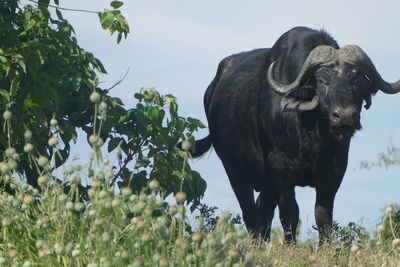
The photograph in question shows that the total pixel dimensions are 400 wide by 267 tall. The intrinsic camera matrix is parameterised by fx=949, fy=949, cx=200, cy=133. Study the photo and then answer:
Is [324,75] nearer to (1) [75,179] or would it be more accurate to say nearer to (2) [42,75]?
(2) [42,75]

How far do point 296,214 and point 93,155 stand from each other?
13.5ft

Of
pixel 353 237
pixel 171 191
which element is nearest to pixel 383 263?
pixel 353 237

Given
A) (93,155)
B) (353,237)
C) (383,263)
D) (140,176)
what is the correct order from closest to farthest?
(93,155) < (383,263) < (353,237) < (140,176)

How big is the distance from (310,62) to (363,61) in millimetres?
566

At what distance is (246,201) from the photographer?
10.2 metres

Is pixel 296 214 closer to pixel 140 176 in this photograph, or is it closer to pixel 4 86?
pixel 140 176

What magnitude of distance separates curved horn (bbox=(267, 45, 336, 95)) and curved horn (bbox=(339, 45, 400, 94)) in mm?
117

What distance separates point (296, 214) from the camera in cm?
888

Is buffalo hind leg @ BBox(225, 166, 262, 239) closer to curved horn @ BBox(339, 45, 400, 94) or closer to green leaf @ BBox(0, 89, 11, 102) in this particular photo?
curved horn @ BBox(339, 45, 400, 94)

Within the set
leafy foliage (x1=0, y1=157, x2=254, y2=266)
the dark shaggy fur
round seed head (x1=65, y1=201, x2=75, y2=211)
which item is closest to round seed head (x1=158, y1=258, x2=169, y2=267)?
leafy foliage (x1=0, y1=157, x2=254, y2=266)

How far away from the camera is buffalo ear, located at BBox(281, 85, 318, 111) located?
862 cm

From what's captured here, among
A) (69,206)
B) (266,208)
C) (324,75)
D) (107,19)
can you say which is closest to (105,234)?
(69,206)

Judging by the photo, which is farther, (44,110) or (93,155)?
(44,110)

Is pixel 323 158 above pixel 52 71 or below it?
below
